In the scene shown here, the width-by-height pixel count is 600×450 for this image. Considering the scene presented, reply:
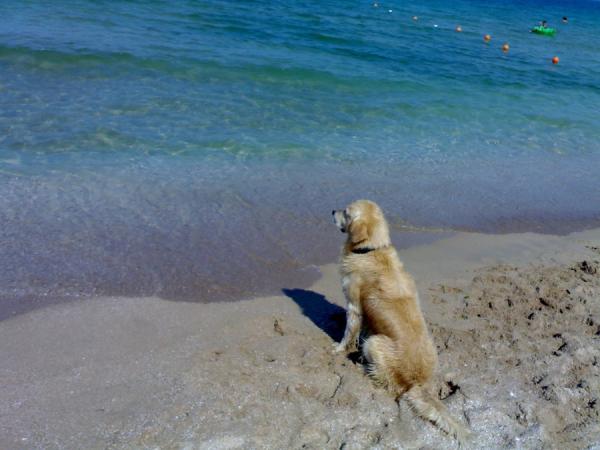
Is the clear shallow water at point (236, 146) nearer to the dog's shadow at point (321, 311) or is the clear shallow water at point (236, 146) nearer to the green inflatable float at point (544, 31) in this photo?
the dog's shadow at point (321, 311)

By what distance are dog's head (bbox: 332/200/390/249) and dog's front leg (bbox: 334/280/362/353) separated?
0.45m

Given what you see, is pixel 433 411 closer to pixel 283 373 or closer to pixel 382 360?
pixel 382 360

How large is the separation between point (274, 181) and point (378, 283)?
4886 mm

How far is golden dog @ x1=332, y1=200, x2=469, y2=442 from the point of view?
571 cm

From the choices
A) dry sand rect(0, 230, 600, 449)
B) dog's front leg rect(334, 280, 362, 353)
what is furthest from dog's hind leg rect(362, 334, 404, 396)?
dog's front leg rect(334, 280, 362, 353)

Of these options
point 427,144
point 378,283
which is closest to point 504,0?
point 427,144

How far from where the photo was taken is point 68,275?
7.56 meters

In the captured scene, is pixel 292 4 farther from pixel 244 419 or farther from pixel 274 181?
pixel 244 419

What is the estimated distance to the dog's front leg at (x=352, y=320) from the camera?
21.2ft

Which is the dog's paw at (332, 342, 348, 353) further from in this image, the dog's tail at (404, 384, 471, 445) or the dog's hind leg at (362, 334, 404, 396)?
the dog's tail at (404, 384, 471, 445)

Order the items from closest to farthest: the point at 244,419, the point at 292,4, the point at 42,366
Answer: the point at 244,419
the point at 42,366
the point at 292,4

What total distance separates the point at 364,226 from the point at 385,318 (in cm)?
105

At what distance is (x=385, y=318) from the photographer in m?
6.09

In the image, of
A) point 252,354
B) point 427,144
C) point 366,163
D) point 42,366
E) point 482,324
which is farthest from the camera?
point 427,144
